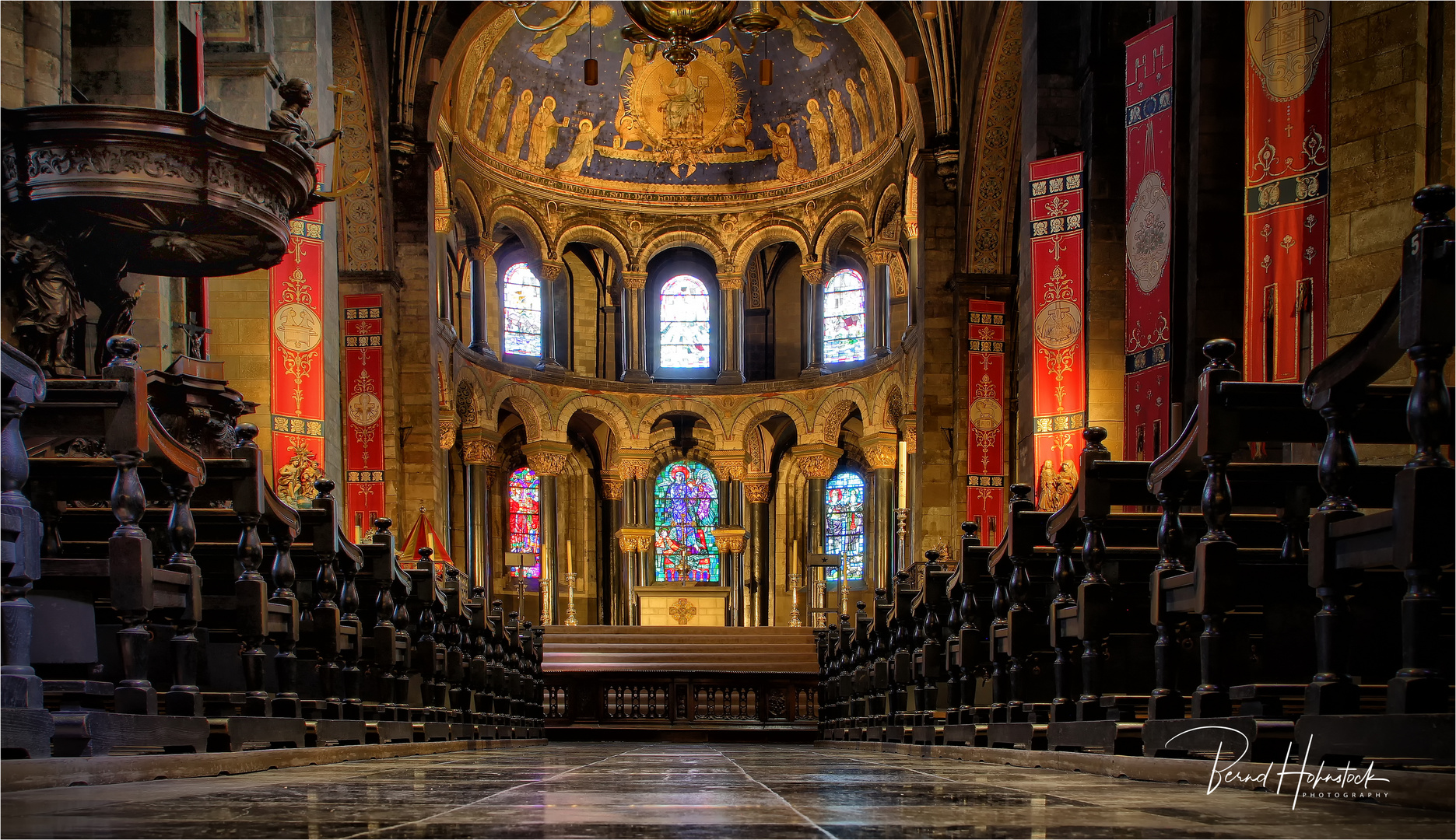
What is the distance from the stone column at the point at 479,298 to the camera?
2634 cm

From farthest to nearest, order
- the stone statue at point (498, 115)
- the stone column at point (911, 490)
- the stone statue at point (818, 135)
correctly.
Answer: the stone statue at point (818, 135)
the stone statue at point (498, 115)
the stone column at point (911, 490)

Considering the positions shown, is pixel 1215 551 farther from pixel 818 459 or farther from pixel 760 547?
pixel 760 547

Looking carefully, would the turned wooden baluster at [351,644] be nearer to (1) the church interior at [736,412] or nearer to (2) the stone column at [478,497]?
(1) the church interior at [736,412]

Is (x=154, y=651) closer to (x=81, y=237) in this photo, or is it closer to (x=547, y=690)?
(x=81, y=237)

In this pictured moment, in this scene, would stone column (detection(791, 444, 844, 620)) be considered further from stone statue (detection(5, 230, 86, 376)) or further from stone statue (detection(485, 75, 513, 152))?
stone statue (detection(5, 230, 86, 376))

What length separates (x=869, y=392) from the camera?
90.1 feet

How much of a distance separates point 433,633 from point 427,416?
11814 mm

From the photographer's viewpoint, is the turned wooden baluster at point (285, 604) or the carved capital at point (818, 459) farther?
the carved capital at point (818, 459)

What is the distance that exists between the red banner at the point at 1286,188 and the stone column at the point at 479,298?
62.2 feet

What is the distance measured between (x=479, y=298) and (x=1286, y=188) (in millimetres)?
20071

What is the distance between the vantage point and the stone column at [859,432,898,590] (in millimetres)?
27047

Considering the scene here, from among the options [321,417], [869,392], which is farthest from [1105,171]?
[869,392]

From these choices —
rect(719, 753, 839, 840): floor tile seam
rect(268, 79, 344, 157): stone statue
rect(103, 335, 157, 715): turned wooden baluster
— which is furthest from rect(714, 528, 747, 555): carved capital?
rect(719, 753, 839, 840): floor tile seam

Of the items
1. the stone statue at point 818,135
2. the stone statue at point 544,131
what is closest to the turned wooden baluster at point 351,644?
the stone statue at point 544,131
